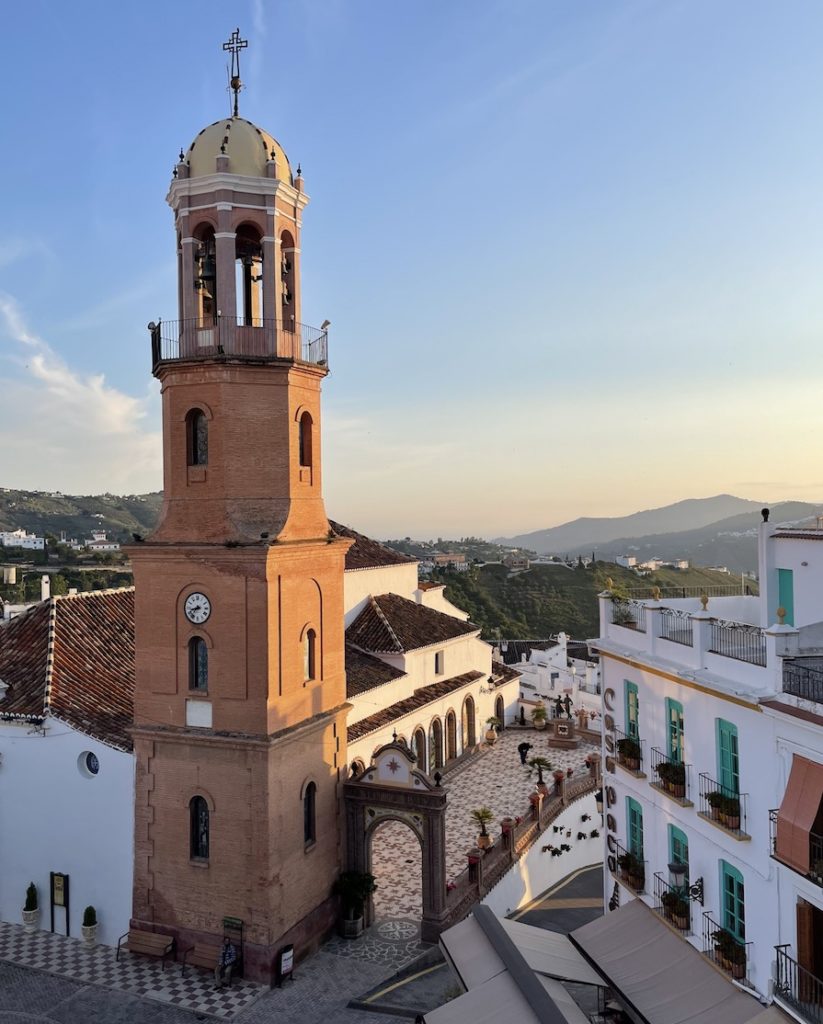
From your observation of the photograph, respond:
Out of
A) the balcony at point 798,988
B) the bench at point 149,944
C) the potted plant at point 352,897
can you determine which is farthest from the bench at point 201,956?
the balcony at point 798,988

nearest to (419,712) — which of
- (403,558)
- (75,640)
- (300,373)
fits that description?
(403,558)

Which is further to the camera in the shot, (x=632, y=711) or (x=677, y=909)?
(x=632, y=711)

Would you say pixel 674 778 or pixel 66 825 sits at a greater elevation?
pixel 674 778

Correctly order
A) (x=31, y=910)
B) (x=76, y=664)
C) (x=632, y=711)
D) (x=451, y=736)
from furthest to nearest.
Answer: (x=451, y=736) < (x=76, y=664) < (x=31, y=910) < (x=632, y=711)

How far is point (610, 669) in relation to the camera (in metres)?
20.2

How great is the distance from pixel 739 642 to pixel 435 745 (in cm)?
2075

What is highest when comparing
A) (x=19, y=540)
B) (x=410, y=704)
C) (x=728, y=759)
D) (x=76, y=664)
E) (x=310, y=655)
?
(x=19, y=540)

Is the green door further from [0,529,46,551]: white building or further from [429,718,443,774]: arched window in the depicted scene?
[0,529,46,551]: white building

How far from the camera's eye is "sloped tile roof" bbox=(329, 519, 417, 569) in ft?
115

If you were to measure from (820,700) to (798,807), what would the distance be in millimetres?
1601

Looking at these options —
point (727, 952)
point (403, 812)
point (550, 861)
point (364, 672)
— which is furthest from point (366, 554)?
point (727, 952)

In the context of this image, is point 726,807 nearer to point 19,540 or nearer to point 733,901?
point 733,901

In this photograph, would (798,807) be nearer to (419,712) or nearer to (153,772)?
(153,772)

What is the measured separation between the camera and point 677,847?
55.3ft
